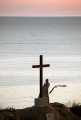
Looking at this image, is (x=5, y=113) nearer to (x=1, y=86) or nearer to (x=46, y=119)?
(x=46, y=119)

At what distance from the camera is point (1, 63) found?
116ft

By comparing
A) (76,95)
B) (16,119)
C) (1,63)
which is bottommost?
(16,119)

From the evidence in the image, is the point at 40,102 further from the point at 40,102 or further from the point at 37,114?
the point at 37,114

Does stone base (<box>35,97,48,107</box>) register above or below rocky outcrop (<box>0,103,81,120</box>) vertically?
above

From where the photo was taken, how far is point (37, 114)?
12.7 m

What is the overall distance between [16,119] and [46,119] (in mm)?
602

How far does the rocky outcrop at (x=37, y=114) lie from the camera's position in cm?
1249

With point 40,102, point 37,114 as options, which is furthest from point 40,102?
point 37,114

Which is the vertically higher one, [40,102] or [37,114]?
[40,102]

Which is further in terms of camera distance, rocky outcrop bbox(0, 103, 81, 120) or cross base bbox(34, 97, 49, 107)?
cross base bbox(34, 97, 49, 107)

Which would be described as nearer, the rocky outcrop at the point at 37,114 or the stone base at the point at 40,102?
the rocky outcrop at the point at 37,114

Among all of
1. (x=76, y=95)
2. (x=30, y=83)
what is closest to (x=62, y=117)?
(x=76, y=95)

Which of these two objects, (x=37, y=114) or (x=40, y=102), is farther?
(x=40, y=102)

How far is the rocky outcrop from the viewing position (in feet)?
41.0
